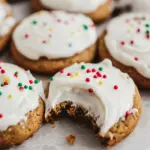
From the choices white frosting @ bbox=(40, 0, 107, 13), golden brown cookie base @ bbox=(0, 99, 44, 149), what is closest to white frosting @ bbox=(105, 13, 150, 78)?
white frosting @ bbox=(40, 0, 107, 13)

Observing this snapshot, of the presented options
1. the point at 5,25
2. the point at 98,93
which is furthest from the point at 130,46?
the point at 5,25

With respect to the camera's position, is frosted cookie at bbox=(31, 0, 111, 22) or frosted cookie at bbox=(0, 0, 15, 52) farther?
frosted cookie at bbox=(31, 0, 111, 22)

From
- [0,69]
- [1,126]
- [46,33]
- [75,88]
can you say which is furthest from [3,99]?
[46,33]

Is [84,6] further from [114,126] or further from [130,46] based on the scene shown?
[114,126]

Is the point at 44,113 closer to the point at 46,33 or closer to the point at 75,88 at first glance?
the point at 75,88

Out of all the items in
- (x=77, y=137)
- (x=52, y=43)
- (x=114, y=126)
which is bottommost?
(x=77, y=137)

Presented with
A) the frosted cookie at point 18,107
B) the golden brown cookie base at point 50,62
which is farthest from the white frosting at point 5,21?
the frosted cookie at point 18,107

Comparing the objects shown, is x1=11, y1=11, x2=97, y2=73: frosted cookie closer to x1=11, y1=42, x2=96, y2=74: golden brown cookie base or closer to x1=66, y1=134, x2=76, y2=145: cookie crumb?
x1=11, y1=42, x2=96, y2=74: golden brown cookie base
